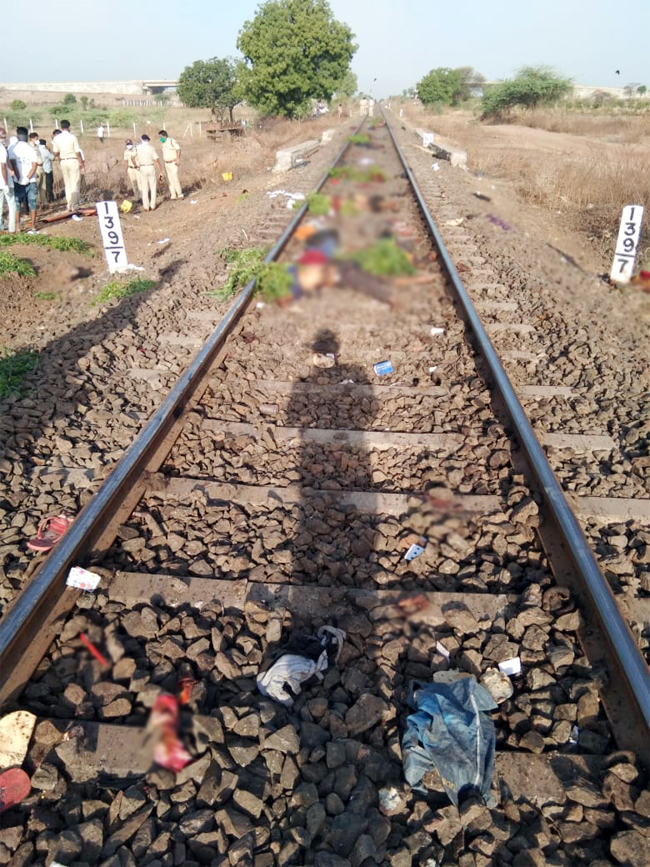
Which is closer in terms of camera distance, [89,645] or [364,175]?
[89,645]

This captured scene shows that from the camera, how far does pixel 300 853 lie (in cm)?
208

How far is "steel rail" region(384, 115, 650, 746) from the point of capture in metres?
2.46

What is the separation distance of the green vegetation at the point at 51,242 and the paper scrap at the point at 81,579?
926 cm

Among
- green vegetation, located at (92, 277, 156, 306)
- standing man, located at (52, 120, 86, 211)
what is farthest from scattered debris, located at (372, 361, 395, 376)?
standing man, located at (52, 120, 86, 211)

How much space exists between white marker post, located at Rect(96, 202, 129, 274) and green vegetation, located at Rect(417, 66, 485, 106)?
5515cm

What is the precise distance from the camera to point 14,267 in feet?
30.4

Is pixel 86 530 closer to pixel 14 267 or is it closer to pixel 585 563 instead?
pixel 585 563

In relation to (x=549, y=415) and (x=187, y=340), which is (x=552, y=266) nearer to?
(x=549, y=415)

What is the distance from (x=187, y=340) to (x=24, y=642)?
3683 mm

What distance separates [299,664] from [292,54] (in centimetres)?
3367

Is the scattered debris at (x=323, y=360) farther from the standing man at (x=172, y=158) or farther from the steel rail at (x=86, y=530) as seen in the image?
the standing man at (x=172, y=158)

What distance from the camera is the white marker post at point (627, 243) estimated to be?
7469 millimetres

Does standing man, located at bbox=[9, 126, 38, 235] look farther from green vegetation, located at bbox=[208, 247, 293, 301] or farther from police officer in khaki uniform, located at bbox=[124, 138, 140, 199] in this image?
green vegetation, located at bbox=[208, 247, 293, 301]

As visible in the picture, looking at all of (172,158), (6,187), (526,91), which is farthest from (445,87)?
(6,187)
